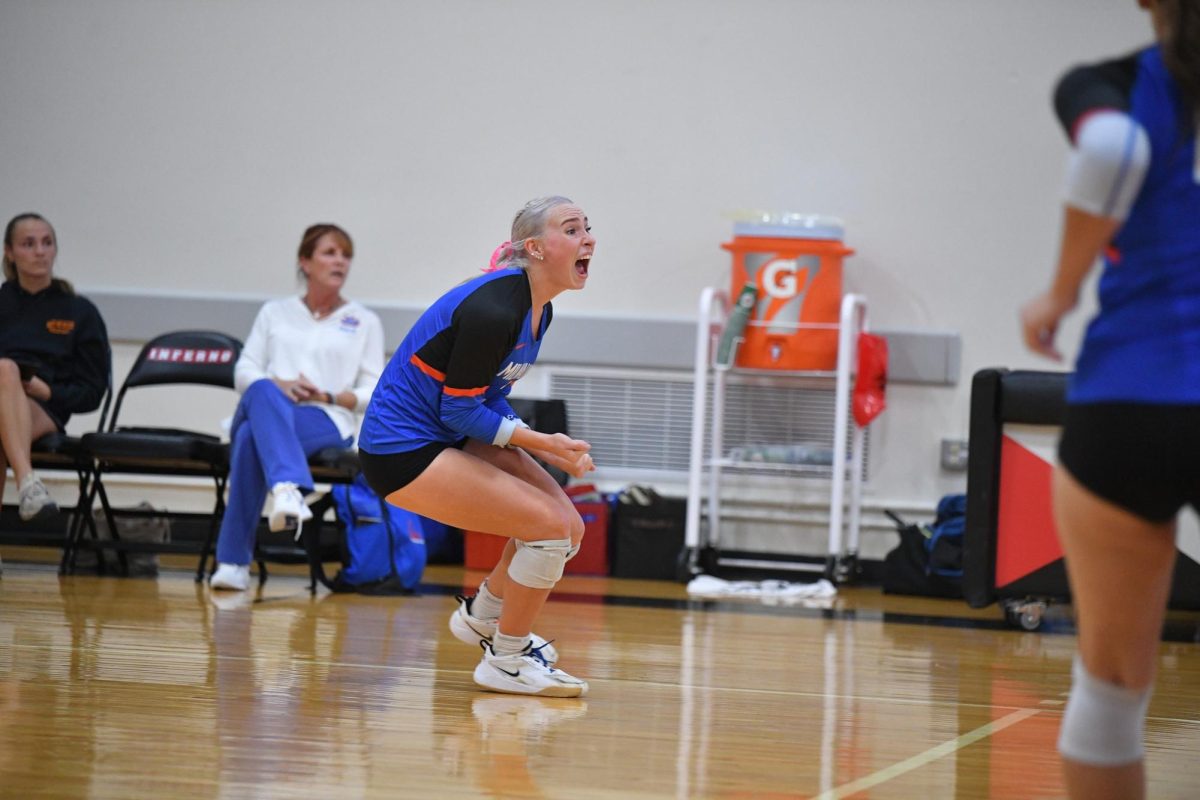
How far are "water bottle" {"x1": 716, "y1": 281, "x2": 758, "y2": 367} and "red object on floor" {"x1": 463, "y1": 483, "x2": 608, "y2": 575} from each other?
888 millimetres

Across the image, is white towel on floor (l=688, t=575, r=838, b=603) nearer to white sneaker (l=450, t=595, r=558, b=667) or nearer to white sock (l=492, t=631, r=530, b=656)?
white sneaker (l=450, t=595, r=558, b=667)

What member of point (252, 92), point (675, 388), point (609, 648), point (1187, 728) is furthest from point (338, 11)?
point (1187, 728)

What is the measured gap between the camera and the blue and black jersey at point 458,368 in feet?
9.54

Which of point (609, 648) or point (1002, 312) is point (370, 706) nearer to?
point (609, 648)

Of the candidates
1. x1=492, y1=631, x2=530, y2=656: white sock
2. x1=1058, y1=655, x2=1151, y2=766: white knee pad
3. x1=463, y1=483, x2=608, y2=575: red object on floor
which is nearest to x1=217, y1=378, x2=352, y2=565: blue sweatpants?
x1=463, y1=483, x2=608, y2=575: red object on floor

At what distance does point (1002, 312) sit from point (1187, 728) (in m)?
3.52

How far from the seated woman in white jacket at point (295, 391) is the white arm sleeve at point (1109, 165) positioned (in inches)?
142

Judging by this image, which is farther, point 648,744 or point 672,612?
point 672,612

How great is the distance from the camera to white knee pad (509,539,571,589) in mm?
2998

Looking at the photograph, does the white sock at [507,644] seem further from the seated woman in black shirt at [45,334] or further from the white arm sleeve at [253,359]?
the seated woman in black shirt at [45,334]

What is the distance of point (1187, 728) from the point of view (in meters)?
2.92

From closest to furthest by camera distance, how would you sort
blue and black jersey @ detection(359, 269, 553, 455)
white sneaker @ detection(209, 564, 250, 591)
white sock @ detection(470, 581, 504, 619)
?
blue and black jersey @ detection(359, 269, 553, 455) → white sock @ detection(470, 581, 504, 619) → white sneaker @ detection(209, 564, 250, 591)

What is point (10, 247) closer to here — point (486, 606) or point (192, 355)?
point (192, 355)

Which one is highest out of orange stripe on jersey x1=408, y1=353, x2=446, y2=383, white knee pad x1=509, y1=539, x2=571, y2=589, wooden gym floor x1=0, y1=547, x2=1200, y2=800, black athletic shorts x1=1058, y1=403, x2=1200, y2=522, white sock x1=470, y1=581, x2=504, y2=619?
black athletic shorts x1=1058, y1=403, x2=1200, y2=522
